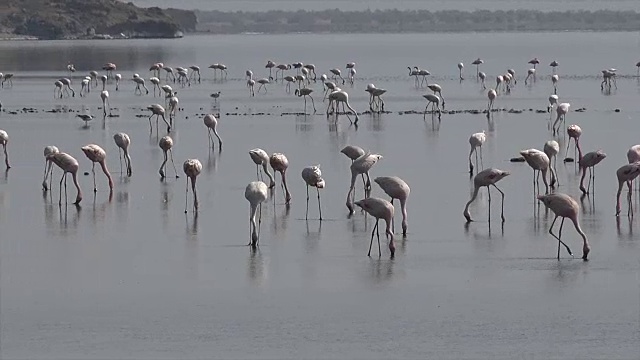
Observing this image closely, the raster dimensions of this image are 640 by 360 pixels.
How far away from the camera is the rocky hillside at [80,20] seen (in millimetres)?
118438

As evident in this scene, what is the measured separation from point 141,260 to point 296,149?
27.3 ft

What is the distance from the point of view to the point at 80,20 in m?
124

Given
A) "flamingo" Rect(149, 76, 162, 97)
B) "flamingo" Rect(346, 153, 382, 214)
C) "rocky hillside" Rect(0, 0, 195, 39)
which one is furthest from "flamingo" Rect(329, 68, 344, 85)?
"rocky hillside" Rect(0, 0, 195, 39)

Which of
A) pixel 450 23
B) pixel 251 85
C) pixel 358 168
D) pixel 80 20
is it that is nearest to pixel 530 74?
pixel 251 85

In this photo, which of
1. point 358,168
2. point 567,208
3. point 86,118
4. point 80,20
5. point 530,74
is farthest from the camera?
point 80,20

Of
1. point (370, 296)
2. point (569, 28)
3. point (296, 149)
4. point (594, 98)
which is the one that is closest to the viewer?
point (370, 296)

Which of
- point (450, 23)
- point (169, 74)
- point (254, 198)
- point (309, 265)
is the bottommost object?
point (450, 23)

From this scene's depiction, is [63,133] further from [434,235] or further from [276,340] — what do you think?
[276,340]

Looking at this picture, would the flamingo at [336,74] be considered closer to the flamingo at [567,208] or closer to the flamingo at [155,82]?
the flamingo at [155,82]

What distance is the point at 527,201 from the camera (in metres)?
14.7

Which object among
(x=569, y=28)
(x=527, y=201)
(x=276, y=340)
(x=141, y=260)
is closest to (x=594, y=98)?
(x=527, y=201)

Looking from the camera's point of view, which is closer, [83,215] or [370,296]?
Result: [370,296]

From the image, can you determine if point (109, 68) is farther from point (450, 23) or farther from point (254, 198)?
point (450, 23)

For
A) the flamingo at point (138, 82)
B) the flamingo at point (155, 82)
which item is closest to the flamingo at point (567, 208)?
the flamingo at point (155, 82)
